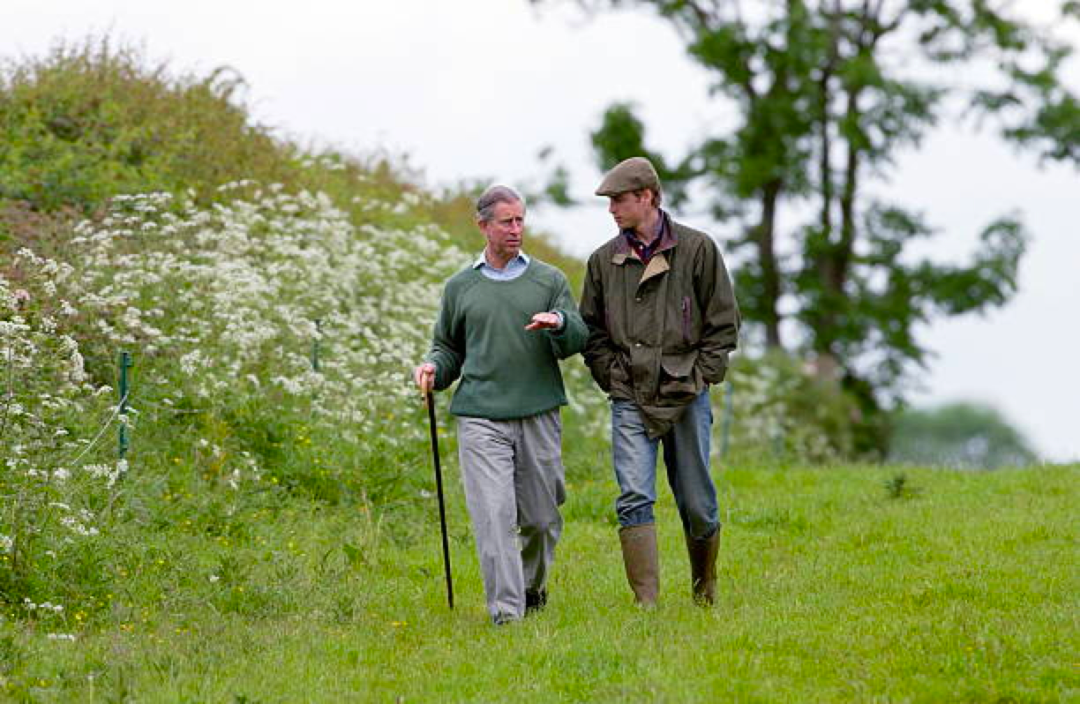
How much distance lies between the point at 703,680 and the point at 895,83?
19.1 meters

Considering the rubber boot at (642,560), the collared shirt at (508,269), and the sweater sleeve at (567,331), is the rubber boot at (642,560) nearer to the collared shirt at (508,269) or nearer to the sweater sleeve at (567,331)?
the sweater sleeve at (567,331)

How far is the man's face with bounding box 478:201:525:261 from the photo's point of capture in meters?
7.55

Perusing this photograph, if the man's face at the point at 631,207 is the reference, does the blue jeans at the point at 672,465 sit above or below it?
below

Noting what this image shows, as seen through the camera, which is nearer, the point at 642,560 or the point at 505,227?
the point at 505,227

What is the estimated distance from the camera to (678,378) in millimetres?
7617

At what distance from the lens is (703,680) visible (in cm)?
633

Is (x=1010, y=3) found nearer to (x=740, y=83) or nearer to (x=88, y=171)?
(x=740, y=83)

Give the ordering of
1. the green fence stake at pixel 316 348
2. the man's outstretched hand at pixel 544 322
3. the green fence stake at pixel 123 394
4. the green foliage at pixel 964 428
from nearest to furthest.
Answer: the man's outstretched hand at pixel 544 322 < the green fence stake at pixel 123 394 < the green fence stake at pixel 316 348 < the green foliage at pixel 964 428

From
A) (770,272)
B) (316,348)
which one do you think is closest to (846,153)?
(770,272)

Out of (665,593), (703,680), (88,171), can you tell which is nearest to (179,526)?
(665,593)

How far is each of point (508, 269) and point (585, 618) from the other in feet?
5.99

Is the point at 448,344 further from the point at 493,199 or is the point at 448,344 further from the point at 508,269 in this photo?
the point at 493,199

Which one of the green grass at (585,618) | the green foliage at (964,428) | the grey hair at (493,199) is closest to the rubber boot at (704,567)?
the green grass at (585,618)

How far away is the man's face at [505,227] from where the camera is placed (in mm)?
7555
